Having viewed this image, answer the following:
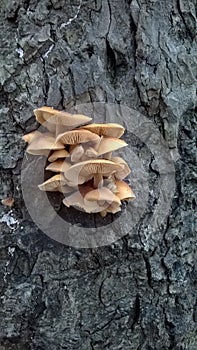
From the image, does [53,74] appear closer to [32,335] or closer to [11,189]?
[11,189]

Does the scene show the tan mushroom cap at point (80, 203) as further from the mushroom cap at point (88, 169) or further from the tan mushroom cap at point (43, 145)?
the tan mushroom cap at point (43, 145)

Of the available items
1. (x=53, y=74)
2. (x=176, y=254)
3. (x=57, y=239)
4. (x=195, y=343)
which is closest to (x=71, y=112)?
(x=53, y=74)

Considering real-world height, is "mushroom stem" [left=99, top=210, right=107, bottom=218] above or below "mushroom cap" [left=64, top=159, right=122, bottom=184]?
below

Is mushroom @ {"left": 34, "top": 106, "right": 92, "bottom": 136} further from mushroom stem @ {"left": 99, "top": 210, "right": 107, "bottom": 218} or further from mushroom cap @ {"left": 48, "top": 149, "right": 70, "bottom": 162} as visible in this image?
mushroom stem @ {"left": 99, "top": 210, "right": 107, "bottom": 218}

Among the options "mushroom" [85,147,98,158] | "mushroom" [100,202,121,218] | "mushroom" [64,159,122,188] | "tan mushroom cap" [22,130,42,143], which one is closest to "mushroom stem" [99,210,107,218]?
"mushroom" [100,202,121,218]

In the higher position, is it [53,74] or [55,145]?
[53,74]

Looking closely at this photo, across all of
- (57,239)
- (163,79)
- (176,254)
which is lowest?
(176,254)
